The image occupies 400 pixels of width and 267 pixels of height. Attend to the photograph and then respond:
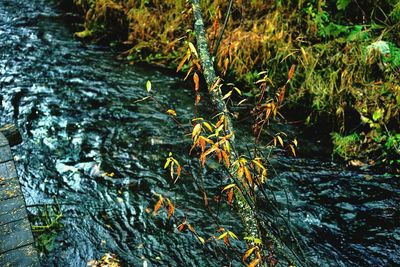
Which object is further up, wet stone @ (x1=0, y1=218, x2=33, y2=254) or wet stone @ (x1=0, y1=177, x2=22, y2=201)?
wet stone @ (x1=0, y1=177, x2=22, y2=201)

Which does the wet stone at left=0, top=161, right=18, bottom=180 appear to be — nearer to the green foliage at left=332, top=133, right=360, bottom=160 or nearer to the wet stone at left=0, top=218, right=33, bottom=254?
the wet stone at left=0, top=218, right=33, bottom=254

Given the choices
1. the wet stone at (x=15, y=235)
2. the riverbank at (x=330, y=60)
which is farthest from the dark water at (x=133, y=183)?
the wet stone at (x=15, y=235)

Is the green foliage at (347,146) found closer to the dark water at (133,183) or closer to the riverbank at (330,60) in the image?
the riverbank at (330,60)

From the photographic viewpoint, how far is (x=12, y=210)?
3.21m

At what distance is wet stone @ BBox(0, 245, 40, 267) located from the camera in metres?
2.73

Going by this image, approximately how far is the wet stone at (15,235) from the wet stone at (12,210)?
0.06m

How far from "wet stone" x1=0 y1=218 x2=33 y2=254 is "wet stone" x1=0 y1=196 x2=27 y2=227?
2.2 inches

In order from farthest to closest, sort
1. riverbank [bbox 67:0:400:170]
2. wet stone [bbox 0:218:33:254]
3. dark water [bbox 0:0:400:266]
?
riverbank [bbox 67:0:400:170] < dark water [bbox 0:0:400:266] < wet stone [bbox 0:218:33:254]

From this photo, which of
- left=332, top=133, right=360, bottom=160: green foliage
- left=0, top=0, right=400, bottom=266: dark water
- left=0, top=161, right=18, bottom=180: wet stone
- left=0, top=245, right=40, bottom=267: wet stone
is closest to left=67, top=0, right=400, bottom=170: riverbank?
left=332, top=133, right=360, bottom=160: green foliage

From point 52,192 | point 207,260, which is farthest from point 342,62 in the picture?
point 52,192

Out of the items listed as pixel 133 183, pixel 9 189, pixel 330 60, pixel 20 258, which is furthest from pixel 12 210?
pixel 330 60

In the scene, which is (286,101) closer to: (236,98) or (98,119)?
(236,98)

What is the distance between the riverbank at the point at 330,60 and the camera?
5148 mm

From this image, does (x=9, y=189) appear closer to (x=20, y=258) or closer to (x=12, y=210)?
(x=12, y=210)
